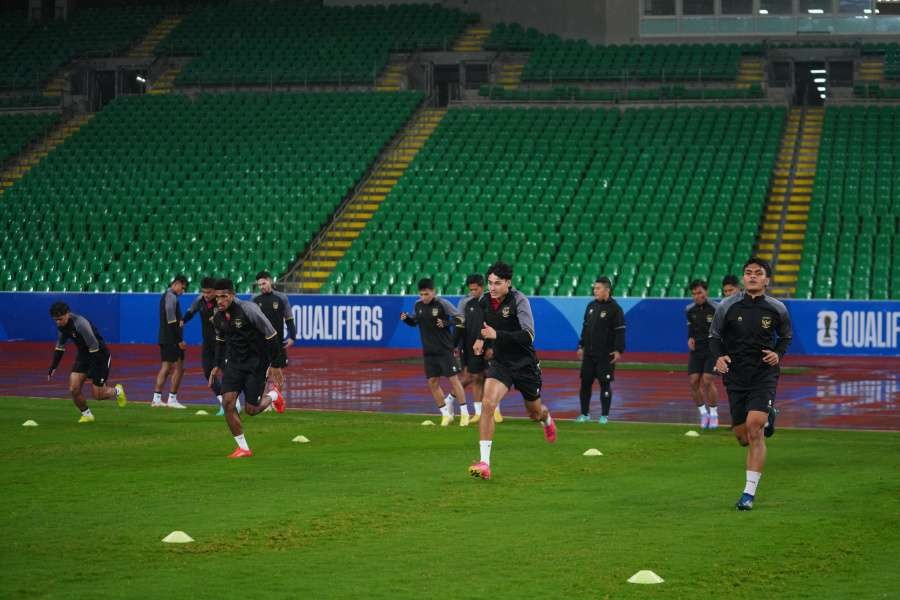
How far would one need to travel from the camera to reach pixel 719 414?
72.1 feet

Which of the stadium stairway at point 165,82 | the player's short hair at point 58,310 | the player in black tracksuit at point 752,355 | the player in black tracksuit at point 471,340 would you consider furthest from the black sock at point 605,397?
the stadium stairway at point 165,82

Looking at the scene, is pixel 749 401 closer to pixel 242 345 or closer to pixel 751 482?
pixel 751 482

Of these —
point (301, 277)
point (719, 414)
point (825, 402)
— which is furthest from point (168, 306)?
point (301, 277)

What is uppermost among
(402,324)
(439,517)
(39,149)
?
(39,149)

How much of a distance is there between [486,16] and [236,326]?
3876 cm

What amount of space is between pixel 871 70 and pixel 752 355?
36.7 meters

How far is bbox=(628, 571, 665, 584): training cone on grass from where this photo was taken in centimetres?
933

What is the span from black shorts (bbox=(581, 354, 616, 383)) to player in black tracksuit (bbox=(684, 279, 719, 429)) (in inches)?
46.2

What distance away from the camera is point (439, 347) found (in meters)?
20.4

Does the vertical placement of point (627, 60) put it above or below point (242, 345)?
above

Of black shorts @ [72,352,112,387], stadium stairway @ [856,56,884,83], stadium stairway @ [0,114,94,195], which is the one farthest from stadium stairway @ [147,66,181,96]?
black shorts @ [72,352,112,387]

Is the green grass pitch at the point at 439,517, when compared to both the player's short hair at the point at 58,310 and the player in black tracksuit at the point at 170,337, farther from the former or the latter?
the player in black tracksuit at the point at 170,337

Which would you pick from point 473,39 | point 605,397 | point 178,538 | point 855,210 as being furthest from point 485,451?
point 473,39

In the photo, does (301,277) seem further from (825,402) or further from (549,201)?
(825,402)
